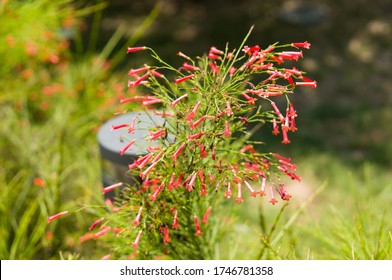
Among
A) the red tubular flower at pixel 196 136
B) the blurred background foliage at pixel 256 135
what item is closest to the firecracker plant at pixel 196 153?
the red tubular flower at pixel 196 136

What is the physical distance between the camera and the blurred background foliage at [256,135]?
1.95 meters

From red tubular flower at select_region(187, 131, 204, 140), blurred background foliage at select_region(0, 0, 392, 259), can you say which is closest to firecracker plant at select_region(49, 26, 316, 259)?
red tubular flower at select_region(187, 131, 204, 140)

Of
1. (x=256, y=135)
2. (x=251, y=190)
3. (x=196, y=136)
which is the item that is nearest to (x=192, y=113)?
(x=196, y=136)

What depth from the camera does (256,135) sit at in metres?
5.26

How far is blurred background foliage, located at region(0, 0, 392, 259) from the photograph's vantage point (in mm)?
1945

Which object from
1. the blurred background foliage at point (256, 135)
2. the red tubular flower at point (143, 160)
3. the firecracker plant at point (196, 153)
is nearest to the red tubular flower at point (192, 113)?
the firecracker plant at point (196, 153)

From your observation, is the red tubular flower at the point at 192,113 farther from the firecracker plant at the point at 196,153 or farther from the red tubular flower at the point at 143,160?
the red tubular flower at the point at 143,160

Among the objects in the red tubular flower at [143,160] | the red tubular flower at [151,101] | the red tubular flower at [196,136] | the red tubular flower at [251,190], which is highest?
the red tubular flower at [151,101]

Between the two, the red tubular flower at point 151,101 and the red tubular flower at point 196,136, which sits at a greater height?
the red tubular flower at point 151,101

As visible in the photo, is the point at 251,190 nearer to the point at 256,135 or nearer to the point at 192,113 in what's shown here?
the point at 192,113

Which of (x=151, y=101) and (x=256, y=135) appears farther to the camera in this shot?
(x=256, y=135)

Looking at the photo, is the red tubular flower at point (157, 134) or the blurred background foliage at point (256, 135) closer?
the red tubular flower at point (157, 134)

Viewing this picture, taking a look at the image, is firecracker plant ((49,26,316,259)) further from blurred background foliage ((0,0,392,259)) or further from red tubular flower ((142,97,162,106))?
blurred background foliage ((0,0,392,259))
